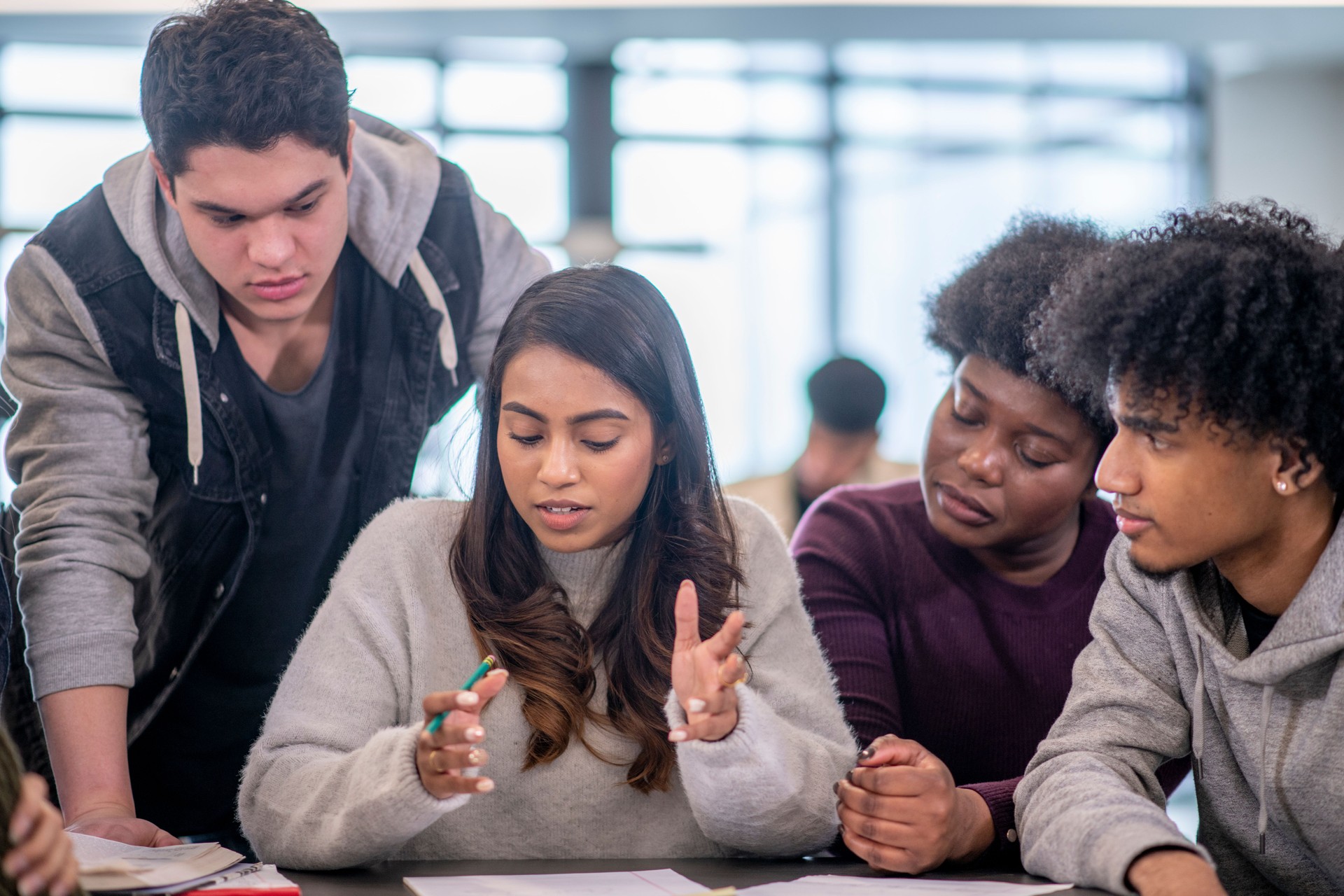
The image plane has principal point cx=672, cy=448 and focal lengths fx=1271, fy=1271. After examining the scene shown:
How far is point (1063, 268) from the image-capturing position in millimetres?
1779

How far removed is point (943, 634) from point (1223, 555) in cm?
53

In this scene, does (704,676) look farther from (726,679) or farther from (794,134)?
(794,134)

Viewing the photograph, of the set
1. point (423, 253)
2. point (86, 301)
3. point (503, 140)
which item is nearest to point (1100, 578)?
point (423, 253)

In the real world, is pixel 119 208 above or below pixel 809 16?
below

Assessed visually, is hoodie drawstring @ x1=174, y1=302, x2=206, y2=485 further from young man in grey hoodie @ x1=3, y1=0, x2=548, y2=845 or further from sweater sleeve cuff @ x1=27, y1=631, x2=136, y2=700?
sweater sleeve cuff @ x1=27, y1=631, x2=136, y2=700

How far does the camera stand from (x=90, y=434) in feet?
5.59

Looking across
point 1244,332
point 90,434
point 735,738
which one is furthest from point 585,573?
point 1244,332

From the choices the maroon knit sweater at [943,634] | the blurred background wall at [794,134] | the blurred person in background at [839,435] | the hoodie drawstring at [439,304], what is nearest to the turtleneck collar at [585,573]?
the maroon knit sweater at [943,634]

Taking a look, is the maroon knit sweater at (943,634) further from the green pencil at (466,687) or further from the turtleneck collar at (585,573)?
the green pencil at (466,687)

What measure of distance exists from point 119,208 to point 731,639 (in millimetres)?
1093

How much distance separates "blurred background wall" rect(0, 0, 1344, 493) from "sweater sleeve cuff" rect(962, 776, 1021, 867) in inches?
155

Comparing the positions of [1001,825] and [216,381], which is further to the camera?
[216,381]

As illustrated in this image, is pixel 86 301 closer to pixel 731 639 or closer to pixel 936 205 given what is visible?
pixel 731 639

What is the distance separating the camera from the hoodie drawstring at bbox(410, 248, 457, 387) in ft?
6.42
